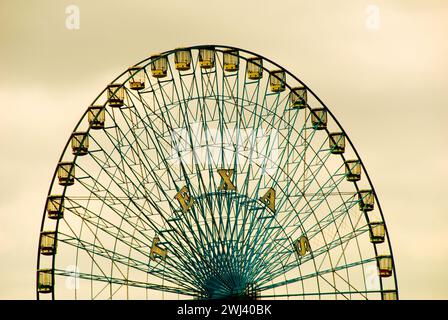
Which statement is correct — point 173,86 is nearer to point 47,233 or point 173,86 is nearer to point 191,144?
point 191,144

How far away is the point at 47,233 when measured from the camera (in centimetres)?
6109

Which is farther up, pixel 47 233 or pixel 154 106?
pixel 154 106
